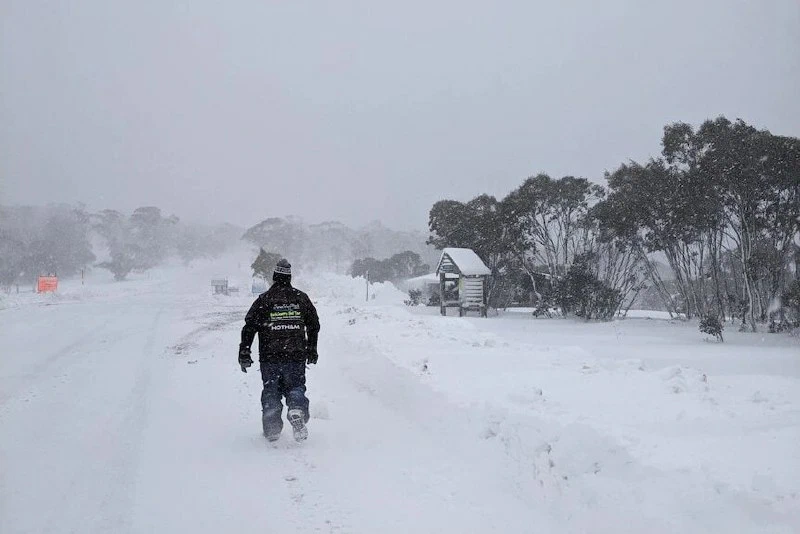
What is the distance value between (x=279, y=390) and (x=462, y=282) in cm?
2301

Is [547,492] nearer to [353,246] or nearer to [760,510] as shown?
[760,510]

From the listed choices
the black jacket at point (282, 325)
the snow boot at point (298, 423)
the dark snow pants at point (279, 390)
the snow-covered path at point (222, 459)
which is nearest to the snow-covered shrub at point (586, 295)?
the snow-covered path at point (222, 459)

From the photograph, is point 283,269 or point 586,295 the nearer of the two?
point 283,269

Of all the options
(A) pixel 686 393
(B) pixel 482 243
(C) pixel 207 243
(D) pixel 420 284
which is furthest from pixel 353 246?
(A) pixel 686 393

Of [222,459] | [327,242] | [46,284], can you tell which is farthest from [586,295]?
[327,242]

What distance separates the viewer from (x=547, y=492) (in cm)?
456

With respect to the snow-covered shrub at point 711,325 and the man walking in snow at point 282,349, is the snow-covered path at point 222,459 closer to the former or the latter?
the man walking in snow at point 282,349

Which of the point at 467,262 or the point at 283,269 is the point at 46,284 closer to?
the point at 467,262

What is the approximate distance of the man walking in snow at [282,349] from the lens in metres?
5.92

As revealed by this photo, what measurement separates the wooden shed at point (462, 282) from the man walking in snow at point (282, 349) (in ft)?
73.2

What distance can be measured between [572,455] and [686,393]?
2660 millimetres

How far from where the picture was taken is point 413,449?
595 cm

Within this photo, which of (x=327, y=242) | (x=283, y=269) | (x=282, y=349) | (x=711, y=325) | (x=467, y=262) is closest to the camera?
(x=282, y=349)

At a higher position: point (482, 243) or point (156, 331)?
point (482, 243)
